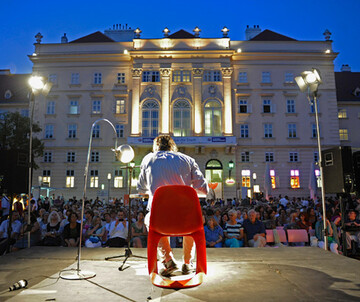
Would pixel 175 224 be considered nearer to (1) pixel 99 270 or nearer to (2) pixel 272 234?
(1) pixel 99 270

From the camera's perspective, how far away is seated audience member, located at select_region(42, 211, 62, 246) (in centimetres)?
792

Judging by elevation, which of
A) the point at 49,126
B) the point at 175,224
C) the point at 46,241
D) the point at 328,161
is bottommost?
the point at 46,241

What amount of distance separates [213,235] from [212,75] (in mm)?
27364

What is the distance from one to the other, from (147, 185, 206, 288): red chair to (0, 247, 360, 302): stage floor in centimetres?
17

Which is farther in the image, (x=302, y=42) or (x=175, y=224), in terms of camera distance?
(x=302, y=42)

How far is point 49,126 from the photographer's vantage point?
33.5 metres

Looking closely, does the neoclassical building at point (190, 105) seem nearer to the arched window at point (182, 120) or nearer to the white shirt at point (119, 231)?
the arched window at point (182, 120)

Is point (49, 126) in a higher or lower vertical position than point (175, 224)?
higher

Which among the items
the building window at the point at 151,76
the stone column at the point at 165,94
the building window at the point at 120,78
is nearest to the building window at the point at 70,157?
the building window at the point at 120,78

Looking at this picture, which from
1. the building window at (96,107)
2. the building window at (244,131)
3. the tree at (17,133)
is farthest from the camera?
the building window at (96,107)

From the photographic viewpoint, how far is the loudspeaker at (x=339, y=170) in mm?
5516

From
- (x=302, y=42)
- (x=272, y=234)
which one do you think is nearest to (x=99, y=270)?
(x=272, y=234)

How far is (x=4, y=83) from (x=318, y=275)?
4787 cm

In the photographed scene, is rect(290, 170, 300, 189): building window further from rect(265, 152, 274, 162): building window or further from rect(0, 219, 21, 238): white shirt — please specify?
rect(0, 219, 21, 238): white shirt
